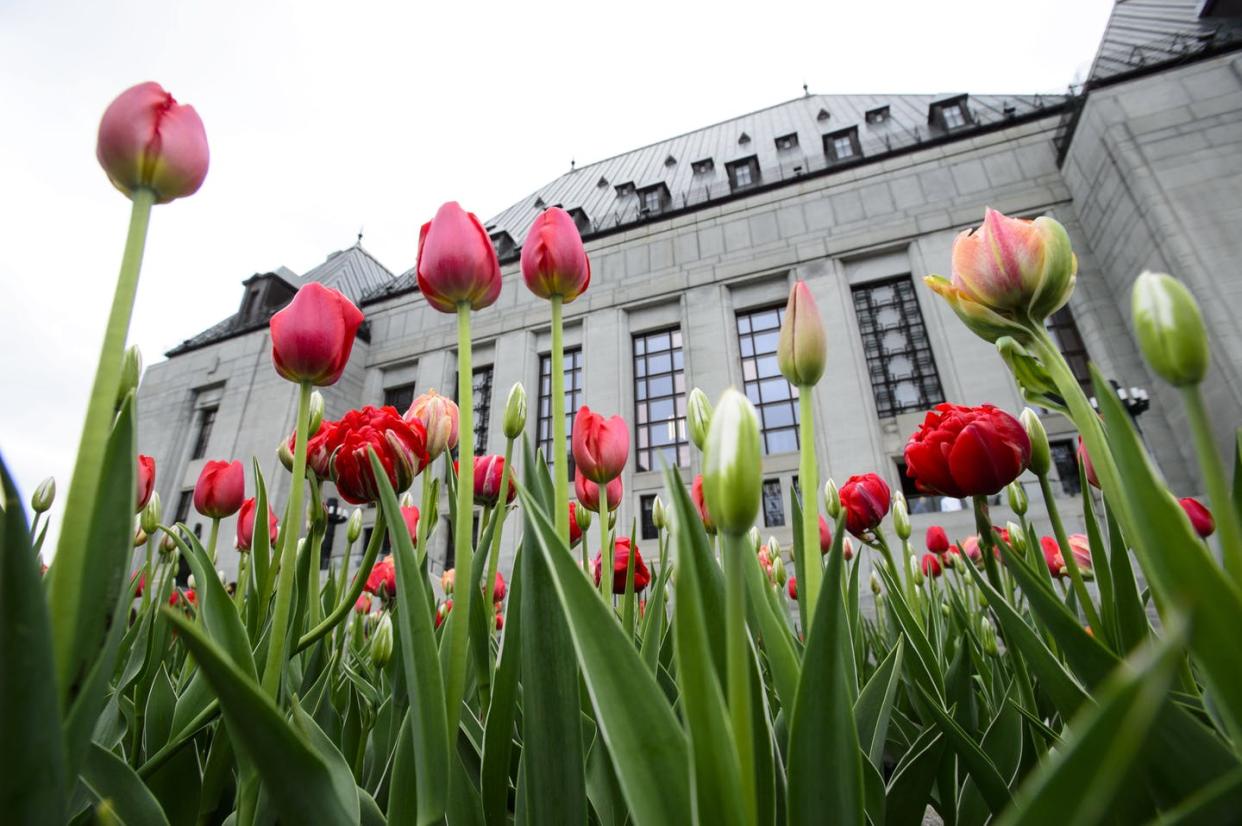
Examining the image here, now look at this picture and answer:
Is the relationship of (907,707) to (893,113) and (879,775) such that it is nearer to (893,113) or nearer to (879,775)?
(879,775)

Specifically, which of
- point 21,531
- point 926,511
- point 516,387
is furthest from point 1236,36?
point 21,531

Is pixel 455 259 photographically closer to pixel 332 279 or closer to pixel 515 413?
pixel 515 413

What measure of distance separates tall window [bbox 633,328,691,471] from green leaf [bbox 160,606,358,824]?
6.54 metres

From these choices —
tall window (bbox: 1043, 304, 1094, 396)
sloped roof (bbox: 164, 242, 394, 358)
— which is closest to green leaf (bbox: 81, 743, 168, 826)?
tall window (bbox: 1043, 304, 1094, 396)

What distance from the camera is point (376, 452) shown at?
1.87ft

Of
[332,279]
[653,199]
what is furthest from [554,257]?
[332,279]

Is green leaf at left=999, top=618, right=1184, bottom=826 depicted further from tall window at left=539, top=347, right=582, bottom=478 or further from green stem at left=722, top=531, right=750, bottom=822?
tall window at left=539, top=347, right=582, bottom=478

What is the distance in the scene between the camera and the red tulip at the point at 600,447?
668 mm

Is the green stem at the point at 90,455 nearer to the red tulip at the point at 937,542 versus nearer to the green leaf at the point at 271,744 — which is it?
the green leaf at the point at 271,744

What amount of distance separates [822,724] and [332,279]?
12.9 meters

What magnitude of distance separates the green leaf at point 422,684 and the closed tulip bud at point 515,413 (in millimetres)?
229

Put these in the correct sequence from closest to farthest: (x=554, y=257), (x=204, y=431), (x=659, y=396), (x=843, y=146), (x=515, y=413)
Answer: (x=554, y=257) < (x=515, y=413) < (x=659, y=396) < (x=843, y=146) < (x=204, y=431)

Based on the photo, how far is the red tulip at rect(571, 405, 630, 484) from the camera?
668 millimetres

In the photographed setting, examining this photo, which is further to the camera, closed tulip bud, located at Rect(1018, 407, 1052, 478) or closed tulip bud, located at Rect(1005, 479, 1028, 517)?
closed tulip bud, located at Rect(1005, 479, 1028, 517)
